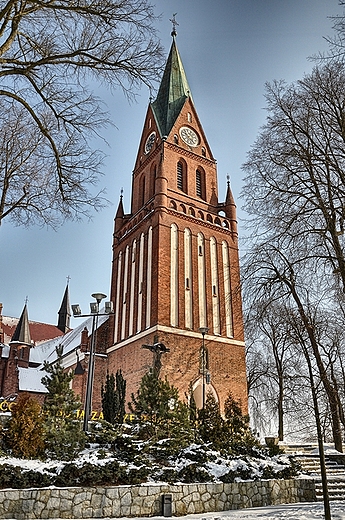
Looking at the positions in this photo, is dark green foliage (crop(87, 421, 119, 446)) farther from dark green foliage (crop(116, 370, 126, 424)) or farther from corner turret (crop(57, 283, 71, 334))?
corner turret (crop(57, 283, 71, 334))

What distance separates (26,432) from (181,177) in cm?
1924

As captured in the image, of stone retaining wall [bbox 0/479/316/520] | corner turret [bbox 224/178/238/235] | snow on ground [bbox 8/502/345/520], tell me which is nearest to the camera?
stone retaining wall [bbox 0/479/316/520]

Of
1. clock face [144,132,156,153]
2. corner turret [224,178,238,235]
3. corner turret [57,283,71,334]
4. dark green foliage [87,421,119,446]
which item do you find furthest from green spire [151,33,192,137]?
corner turret [57,283,71,334]

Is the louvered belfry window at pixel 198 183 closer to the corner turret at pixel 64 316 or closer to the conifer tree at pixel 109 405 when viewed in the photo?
the conifer tree at pixel 109 405

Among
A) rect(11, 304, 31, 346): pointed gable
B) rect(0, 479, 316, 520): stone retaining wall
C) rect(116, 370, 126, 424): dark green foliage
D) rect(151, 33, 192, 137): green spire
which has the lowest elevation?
rect(0, 479, 316, 520): stone retaining wall

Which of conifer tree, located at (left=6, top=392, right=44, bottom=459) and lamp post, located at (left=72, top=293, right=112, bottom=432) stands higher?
lamp post, located at (left=72, top=293, right=112, bottom=432)

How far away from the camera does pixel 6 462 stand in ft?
25.7

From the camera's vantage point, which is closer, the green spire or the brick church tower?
the brick church tower

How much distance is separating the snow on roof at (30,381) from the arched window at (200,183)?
17.0m

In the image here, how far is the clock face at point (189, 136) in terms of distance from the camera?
27.1 meters

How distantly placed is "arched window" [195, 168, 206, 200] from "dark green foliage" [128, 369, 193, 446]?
14860 millimetres

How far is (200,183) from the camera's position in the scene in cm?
2650

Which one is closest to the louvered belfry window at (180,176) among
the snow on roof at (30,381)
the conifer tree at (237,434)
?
the conifer tree at (237,434)

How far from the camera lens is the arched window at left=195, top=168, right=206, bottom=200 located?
1024 inches
